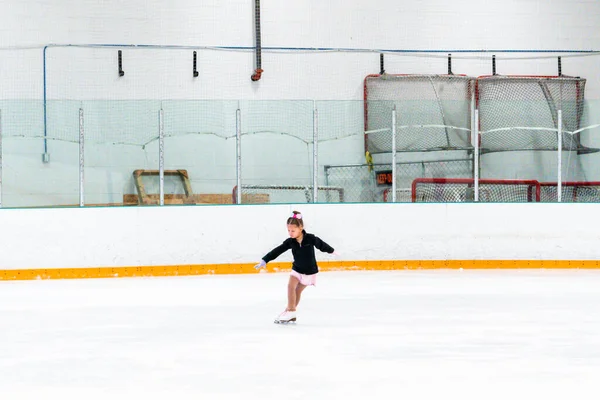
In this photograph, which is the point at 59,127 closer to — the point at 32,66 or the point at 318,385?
the point at 32,66

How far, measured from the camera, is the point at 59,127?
12.4 meters

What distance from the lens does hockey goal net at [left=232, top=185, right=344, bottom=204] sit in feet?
42.5

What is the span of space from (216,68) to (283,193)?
377 cm

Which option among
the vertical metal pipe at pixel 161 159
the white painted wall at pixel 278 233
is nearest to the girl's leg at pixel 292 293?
the white painted wall at pixel 278 233

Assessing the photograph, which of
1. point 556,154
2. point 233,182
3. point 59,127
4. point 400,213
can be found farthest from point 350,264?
point 59,127

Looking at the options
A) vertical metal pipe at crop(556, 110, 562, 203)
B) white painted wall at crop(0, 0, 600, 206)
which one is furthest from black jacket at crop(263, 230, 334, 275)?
vertical metal pipe at crop(556, 110, 562, 203)

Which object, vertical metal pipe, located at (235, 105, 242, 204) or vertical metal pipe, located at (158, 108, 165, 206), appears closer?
vertical metal pipe, located at (158, 108, 165, 206)

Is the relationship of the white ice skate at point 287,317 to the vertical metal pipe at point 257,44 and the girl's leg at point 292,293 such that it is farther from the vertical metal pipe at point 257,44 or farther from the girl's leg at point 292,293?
the vertical metal pipe at point 257,44

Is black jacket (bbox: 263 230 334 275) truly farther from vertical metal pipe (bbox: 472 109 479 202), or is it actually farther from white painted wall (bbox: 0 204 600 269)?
vertical metal pipe (bbox: 472 109 479 202)

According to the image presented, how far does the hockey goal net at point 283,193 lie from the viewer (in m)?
12.9

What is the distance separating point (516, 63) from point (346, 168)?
5087 mm

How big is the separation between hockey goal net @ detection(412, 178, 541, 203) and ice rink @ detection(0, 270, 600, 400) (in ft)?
7.12

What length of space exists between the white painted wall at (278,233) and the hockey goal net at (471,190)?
197 millimetres

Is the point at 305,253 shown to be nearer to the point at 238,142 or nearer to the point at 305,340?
the point at 305,340
